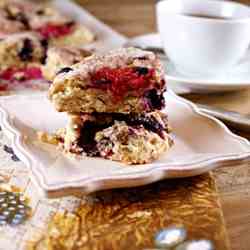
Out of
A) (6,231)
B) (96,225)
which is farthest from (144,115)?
(6,231)

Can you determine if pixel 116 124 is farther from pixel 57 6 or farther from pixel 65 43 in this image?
pixel 57 6

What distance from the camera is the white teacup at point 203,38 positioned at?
200 centimetres

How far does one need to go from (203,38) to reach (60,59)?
17.9 inches

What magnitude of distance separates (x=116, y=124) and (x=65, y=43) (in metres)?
1.16

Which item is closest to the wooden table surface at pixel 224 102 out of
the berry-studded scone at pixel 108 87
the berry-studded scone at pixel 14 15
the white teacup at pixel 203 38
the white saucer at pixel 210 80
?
the white saucer at pixel 210 80

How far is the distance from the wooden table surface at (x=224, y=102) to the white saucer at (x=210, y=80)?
37 millimetres

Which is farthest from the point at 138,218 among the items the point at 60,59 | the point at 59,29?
the point at 59,29

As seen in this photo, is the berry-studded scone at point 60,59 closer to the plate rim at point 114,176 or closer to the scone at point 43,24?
the scone at point 43,24

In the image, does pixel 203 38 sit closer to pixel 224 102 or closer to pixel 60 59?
pixel 224 102

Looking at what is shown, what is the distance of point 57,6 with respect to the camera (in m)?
2.99

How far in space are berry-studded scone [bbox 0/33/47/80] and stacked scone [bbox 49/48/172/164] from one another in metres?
0.82

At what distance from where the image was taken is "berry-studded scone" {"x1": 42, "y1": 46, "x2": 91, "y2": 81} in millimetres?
2037

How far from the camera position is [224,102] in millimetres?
1939

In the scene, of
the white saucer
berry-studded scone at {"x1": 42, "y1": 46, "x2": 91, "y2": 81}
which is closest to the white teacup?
the white saucer
